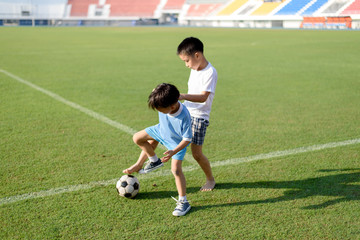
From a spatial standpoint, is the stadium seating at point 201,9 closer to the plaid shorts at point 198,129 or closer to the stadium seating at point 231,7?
the stadium seating at point 231,7

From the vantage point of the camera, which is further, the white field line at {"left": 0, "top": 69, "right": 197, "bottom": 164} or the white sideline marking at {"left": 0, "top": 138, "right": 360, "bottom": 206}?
the white field line at {"left": 0, "top": 69, "right": 197, "bottom": 164}

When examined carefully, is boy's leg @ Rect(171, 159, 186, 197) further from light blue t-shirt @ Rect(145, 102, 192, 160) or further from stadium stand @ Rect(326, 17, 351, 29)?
stadium stand @ Rect(326, 17, 351, 29)

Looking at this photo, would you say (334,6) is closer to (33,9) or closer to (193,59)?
(193,59)

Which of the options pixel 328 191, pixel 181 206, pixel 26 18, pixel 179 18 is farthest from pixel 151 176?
pixel 26 18

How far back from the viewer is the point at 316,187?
3818 mm

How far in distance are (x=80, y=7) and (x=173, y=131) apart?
8098cm

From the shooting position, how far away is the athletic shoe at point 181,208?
326 cm

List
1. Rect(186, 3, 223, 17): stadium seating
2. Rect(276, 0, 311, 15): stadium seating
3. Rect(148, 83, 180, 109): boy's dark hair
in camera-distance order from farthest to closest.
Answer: Rect(186, 3, 223, 17): stadium seating, Rect(276, 0, 311, 15): stadium seating, Rect(148, 83, 180, 109): boy's dark hair

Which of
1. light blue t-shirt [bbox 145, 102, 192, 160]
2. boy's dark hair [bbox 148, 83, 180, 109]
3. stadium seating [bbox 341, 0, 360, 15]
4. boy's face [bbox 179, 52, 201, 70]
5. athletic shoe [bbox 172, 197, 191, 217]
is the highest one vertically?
stadium seating [bbox 341, 0, 360, 15]

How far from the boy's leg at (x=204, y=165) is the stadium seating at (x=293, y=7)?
5108 centimetres

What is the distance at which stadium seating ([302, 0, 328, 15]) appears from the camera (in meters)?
47.8

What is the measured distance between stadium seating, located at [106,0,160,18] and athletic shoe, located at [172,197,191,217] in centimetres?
7693

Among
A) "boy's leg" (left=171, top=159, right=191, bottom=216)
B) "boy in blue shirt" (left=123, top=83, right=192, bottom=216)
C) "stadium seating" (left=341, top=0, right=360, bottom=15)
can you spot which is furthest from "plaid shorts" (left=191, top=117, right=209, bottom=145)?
"stadium seating" (left=341, top=0, right=360, bottom=15)

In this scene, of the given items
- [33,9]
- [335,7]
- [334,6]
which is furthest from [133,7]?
[335,7]
